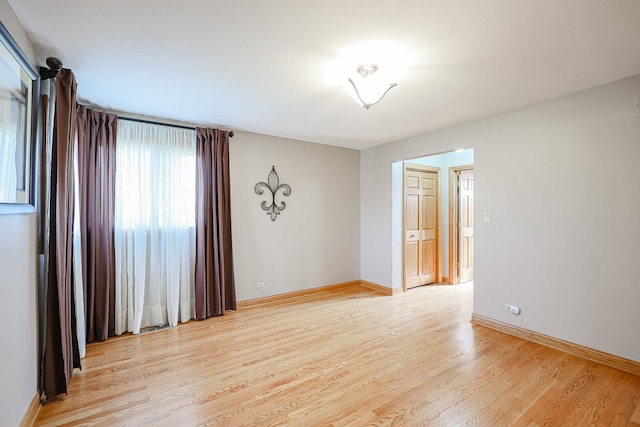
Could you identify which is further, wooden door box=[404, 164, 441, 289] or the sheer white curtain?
wooden door box=[404, 164, 441, 289]

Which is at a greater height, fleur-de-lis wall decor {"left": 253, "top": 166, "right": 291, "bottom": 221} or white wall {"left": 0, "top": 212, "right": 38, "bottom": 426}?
fleur-de-lis wall decor {"left": 253, "top": 166, "right": 291, "bottom": 221}

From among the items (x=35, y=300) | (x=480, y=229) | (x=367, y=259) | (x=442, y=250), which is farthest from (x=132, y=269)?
(x=442, y=250)

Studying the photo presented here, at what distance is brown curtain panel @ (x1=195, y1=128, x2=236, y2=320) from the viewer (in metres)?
3.54

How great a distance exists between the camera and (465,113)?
10.5ft

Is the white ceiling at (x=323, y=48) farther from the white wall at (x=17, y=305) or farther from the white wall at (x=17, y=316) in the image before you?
the white wall at (x=17, y=316)

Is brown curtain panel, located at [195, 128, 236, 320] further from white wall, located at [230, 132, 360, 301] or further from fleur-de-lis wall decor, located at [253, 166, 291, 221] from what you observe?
fleur-de-lis wall decor, located at [253, 166, 291, 221]

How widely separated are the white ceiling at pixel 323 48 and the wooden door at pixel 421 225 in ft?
6.58

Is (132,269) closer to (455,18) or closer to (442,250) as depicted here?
(455,18)

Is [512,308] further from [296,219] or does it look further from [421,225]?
[296,219]

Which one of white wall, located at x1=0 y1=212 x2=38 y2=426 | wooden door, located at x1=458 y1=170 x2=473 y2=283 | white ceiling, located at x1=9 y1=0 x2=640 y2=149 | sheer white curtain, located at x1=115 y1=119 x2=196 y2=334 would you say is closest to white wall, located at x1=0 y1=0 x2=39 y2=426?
white wall, located at x1=0 y1=212 x2=38 y2=426

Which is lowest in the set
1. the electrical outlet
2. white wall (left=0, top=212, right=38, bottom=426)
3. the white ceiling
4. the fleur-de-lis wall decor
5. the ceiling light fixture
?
the electrical outlet

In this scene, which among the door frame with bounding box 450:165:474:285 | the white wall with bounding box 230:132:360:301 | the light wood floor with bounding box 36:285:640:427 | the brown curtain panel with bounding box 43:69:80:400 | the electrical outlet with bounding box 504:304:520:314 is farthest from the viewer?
the door frame with bounding box 450:165:474:285

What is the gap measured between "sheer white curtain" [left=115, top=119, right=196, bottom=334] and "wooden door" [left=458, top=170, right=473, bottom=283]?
4.61m

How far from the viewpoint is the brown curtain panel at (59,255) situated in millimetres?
2006
